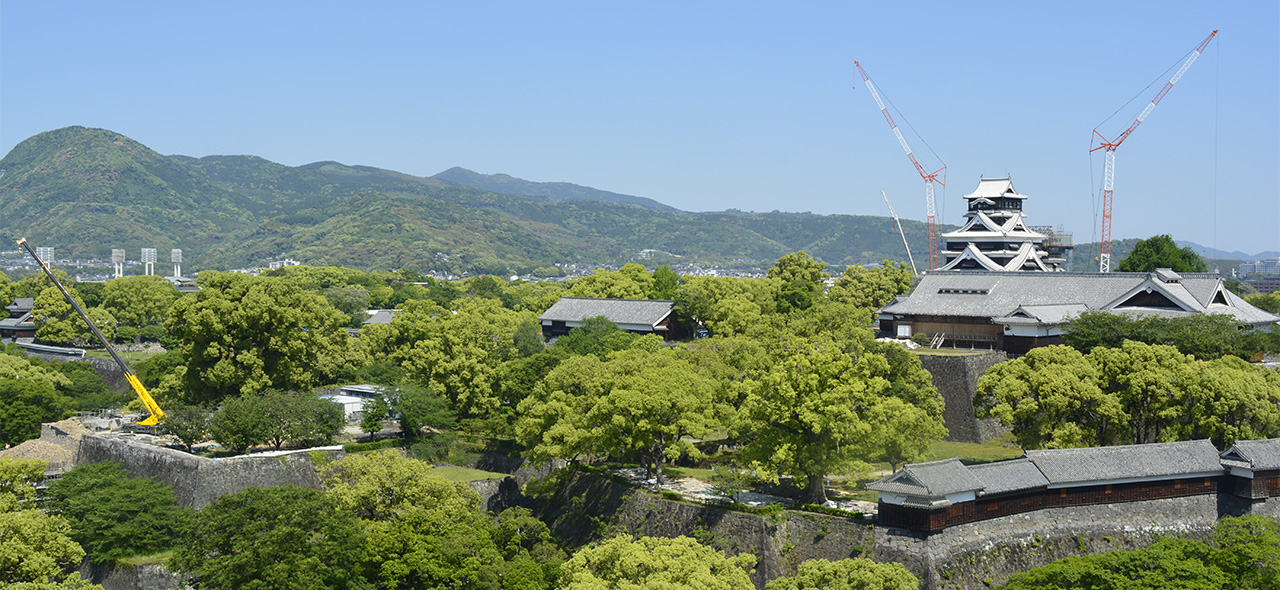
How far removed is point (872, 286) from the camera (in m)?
59.4

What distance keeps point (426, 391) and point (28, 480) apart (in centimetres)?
1422

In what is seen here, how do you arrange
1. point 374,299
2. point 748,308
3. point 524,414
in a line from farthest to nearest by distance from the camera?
1. point 374,299
2. point 748,308
3. point 524,414

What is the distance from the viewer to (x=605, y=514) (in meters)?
30.8

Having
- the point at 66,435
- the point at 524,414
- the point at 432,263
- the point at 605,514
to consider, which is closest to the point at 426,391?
the point at 524,414

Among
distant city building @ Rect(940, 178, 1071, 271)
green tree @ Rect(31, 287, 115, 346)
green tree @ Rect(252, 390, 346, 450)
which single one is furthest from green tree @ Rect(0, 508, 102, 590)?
distant city building @ Rect(940, 178, 1071, 271)

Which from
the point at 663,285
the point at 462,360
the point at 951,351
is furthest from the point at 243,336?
the point at 663,285

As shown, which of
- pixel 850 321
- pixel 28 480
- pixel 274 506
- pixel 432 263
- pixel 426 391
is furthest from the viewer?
pixel 432 263

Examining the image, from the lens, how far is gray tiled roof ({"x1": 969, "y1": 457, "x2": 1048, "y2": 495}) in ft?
82.9

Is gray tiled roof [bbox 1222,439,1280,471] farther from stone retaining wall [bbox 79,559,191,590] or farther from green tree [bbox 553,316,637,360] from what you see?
stone retaining wall [bbox 79,559,191,590]

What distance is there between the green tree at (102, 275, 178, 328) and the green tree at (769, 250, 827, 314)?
4516cm

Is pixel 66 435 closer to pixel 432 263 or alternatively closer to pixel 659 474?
pixel 659 474

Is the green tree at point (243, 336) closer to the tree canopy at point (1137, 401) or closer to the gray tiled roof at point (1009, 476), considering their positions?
the tree canopy at point (1137, 401)

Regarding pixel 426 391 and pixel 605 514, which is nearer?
pixel 605 514

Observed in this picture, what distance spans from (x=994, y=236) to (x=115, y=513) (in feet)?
158
